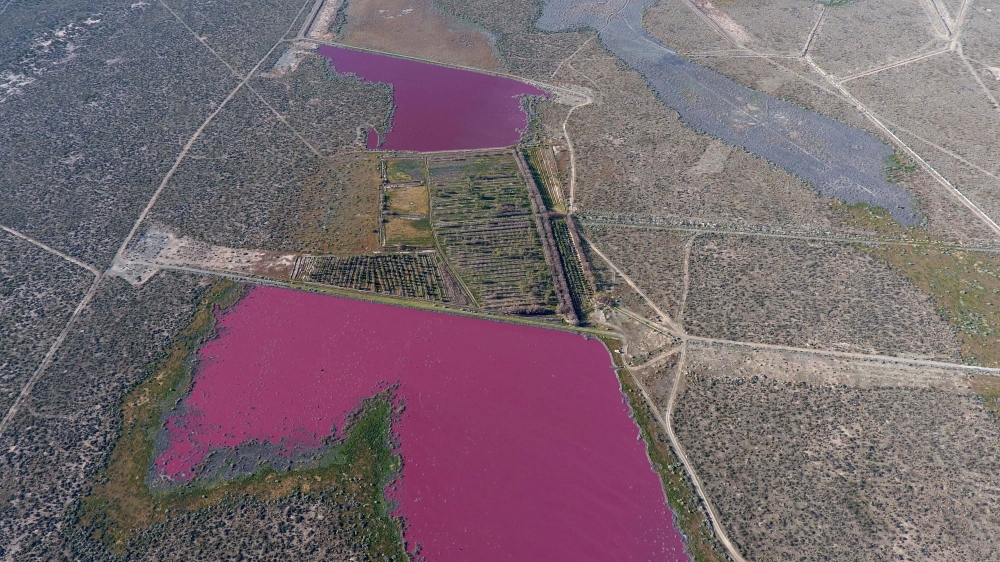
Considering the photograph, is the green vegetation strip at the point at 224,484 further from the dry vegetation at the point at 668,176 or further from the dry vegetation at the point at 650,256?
the dry vegetation at the point at 668,176

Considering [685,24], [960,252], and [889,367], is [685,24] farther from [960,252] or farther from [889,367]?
[889,367]

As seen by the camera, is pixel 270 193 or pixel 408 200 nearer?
pixel 270 193

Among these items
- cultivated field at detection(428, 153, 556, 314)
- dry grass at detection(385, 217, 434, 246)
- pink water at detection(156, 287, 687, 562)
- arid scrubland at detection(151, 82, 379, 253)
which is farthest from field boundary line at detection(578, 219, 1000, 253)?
arid scrubland at detection(151, 82, 379, 253)

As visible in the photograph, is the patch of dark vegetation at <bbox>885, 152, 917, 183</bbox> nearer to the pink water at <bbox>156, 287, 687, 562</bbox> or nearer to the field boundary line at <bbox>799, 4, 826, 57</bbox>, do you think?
the field boundary line at <bbox>799, 4, 826, 57</bbox>

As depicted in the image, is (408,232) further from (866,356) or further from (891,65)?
(891,65)

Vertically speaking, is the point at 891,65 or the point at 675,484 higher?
the point at 891,65

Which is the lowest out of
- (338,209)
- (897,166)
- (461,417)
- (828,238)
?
(461,417)

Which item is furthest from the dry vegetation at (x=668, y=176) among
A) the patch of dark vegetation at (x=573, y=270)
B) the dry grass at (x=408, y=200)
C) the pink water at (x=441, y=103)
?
the dry grass at (x=408, y=200)

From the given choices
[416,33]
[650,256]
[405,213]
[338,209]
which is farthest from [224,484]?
[416,33]
